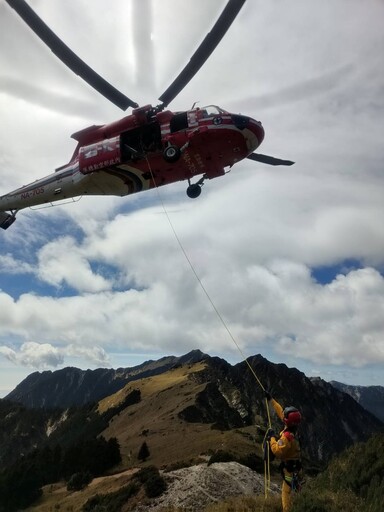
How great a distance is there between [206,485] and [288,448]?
16096mm

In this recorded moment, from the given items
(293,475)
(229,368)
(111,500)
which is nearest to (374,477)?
(293,475)

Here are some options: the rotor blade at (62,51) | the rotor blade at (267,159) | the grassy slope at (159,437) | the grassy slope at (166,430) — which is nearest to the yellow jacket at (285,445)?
the rotor blade at (62,51)

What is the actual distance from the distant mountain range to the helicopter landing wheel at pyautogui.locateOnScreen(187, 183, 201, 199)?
44.3 feet

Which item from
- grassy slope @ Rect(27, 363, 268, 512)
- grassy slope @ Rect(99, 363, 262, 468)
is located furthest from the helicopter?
grassy slope @ Rect(99, 363, 262, 468)

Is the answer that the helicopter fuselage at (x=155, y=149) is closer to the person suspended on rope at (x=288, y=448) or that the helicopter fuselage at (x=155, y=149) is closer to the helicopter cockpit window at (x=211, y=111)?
the helicopter cockpit window at (x=211, y=111)

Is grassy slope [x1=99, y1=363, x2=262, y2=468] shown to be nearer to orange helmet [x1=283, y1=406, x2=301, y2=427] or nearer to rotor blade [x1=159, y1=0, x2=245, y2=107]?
orange helmet [x1=283, y1=406, x2=301, y2=427]

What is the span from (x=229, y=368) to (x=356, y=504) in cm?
13407

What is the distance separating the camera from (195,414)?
204ft

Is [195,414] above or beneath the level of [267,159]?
beneath

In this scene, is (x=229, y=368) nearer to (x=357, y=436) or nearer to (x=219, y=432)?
(x=357, y=436)

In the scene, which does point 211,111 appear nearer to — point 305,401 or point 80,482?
point 80,482

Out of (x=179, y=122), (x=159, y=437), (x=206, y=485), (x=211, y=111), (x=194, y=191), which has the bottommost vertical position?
(x=206, y=485)

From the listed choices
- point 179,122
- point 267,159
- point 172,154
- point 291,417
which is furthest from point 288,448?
point 267,159

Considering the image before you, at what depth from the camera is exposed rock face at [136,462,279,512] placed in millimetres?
21281
